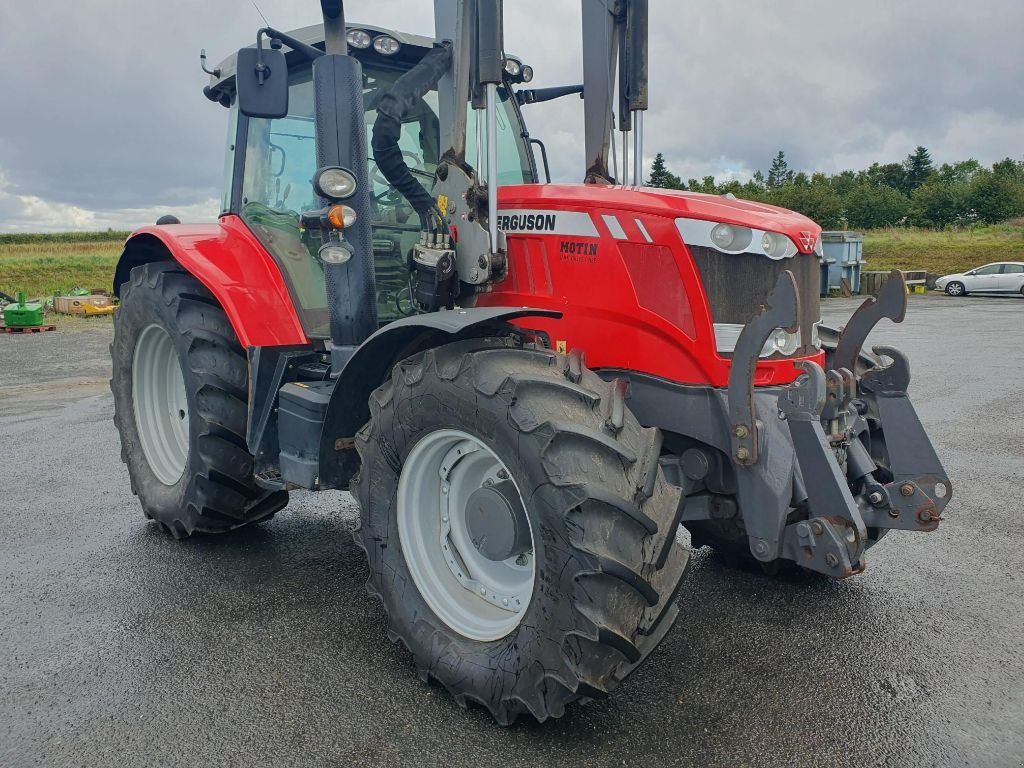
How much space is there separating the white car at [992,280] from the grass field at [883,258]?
21.1 feet

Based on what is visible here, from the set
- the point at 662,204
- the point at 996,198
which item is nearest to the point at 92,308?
the point at 662,204

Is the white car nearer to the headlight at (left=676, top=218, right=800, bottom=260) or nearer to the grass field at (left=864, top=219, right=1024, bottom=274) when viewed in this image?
the grass field at (left=864, top=219, right=1024, bottom=274)

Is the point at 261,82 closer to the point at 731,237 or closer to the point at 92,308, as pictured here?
the point at 731,237

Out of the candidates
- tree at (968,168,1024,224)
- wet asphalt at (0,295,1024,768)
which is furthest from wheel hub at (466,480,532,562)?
tree at (968,168,1024,224)

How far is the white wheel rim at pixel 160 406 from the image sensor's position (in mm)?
4844

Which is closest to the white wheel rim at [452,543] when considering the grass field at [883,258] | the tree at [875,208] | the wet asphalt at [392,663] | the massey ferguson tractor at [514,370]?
the massey ferguson tractor at [514,370]

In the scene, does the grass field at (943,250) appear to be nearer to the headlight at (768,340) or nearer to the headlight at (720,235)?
the headlight at (768,340)

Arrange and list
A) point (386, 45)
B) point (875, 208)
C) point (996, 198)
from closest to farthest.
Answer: point (386, 45), point (996, 198), point (875, 208)

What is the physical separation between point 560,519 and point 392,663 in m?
1.16

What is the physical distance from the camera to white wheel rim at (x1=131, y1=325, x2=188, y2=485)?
4.84 metres

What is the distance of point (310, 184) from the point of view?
4043mm

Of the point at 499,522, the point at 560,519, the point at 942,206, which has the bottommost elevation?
the point at 499,522

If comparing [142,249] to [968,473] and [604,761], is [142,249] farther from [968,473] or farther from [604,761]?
[968,473]

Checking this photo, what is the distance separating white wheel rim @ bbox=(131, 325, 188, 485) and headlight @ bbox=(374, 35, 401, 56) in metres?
2.15
